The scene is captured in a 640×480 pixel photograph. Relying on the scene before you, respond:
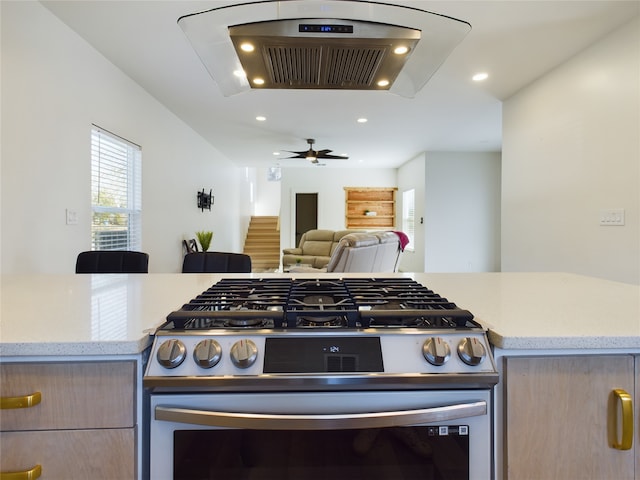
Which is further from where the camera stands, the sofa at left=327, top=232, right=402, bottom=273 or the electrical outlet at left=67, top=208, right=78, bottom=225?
the sofa at left=327, top=232, right=402, bottom=273

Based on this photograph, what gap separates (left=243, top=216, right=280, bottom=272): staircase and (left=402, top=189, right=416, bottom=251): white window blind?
3.32 metres

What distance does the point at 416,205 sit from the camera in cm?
723

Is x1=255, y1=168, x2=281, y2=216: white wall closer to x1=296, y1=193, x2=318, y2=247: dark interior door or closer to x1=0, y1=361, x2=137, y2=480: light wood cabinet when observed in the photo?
x1=296, y1=193, x2=318, y2=247: dark interior door

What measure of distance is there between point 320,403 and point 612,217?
2.87 m

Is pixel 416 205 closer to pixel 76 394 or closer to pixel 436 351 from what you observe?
pixel 436 351

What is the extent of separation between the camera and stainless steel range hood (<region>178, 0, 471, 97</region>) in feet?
3.43

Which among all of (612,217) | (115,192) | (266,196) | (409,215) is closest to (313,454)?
(612,217)

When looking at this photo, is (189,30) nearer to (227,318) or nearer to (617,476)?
(227,318)

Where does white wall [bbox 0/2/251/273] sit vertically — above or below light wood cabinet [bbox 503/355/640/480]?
above

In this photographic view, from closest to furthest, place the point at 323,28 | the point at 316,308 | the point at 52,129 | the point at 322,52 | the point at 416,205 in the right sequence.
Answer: the point at 316,308, the point at 323,28, the point at 322,52, the point at 52,129, the point at 416,205

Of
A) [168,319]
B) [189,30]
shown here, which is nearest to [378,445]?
[168,319]

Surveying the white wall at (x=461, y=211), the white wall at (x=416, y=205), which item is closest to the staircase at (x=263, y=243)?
the white wall at (x=416, y=205)

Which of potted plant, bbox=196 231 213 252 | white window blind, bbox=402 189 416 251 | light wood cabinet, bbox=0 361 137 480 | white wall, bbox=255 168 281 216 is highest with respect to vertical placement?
white wall, bbox=255 168 281 216

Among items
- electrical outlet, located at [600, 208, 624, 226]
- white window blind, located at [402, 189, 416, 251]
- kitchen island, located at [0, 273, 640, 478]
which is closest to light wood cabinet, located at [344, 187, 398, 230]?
white window blind, located at [402, 189, 416, 251]
